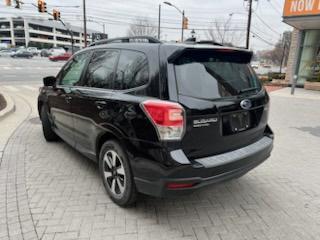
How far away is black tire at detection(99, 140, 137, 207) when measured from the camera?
2952 mm

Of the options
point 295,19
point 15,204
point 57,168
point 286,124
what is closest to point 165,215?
point 15,204

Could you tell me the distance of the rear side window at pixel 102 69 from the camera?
332 cm

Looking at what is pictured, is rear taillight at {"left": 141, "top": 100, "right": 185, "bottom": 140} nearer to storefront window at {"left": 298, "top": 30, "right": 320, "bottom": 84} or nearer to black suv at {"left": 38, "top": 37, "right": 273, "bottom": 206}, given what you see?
black suv at {"left": 38, "top": 37, "right": 273, "bottom": 206}

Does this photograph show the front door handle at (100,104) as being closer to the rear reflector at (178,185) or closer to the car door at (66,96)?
the car door at (66,96)

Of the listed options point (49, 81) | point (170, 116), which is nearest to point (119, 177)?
point (170, 116)

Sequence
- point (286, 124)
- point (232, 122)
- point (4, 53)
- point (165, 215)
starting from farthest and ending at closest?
point (4, 53) → point (286, 124) → point (165, 215) → point (232, 122)

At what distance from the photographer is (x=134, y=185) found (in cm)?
295

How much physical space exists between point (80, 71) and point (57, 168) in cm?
145

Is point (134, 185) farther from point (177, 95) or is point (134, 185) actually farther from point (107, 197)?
point (177, 95)

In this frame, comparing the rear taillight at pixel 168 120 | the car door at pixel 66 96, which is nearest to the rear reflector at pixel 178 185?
the rear taillight at pixel 168 120

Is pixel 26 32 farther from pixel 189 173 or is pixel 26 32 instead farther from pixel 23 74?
pixel 189 173

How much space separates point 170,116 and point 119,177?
1.07 meters

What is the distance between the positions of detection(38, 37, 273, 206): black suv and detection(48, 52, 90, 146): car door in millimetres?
444

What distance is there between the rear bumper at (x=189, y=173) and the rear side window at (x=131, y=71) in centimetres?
79
